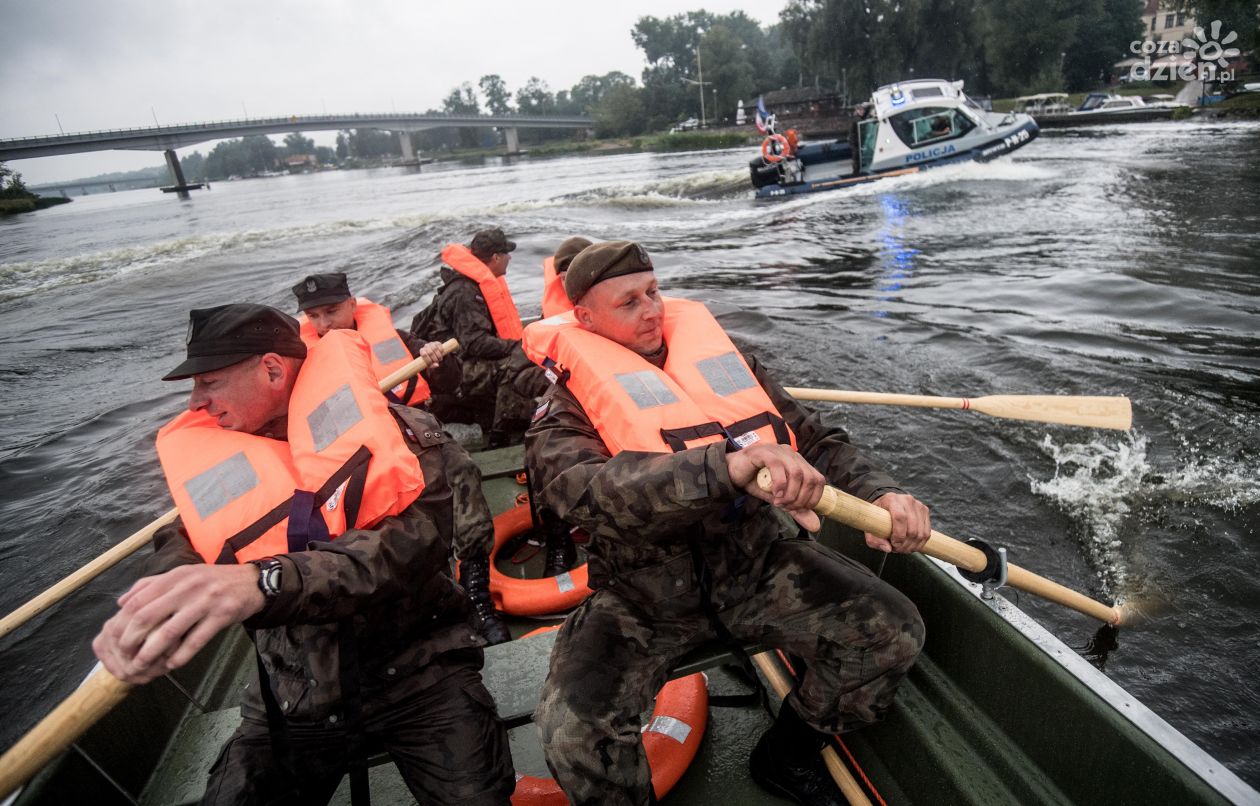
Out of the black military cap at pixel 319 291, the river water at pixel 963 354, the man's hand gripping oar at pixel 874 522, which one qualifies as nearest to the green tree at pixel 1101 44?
the river water at pixel 963 354

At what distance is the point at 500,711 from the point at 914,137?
22.6 meters

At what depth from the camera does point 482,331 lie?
5590 millimetres

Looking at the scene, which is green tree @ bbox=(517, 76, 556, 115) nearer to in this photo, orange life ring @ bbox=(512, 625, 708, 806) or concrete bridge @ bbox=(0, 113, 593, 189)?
concrete bridge @ bbox=(0, 113, 593, 189)

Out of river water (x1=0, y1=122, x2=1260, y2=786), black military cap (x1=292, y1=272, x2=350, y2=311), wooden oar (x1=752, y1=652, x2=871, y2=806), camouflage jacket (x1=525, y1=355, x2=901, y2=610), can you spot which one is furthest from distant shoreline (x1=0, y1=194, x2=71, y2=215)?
wooden oar (x1=752, y1=652, x2=871, y2=806)

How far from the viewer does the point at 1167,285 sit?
29.9ft

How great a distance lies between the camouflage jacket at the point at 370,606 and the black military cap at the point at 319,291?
9.16 feet

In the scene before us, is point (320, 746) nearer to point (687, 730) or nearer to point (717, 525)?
point (687, 730)

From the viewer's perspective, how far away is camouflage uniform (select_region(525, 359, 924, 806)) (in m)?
1.99

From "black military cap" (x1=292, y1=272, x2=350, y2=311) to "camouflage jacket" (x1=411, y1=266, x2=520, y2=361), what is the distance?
973 mm

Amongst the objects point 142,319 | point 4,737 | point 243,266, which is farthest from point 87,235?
point 4,737

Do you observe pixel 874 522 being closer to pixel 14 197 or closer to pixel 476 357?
pixel 476 357

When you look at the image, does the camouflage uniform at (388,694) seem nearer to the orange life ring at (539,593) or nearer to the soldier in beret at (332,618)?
the soldier in beret at (332,618)

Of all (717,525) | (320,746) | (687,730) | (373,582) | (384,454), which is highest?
(384,454)

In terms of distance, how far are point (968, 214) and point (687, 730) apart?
16.9 metres
